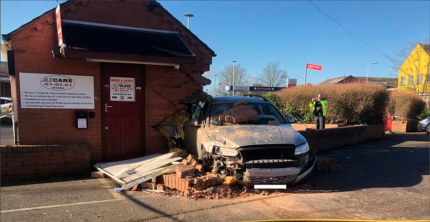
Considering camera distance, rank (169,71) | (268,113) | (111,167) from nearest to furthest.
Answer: (111,167) < (268,113) < (169,71)

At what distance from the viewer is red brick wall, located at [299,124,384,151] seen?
10188 mm

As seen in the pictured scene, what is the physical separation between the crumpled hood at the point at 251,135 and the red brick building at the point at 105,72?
2209 mm

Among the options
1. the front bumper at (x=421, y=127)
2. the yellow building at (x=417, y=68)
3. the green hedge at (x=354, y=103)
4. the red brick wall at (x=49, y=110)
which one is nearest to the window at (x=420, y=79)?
the yellow building at (x=417, y=68)

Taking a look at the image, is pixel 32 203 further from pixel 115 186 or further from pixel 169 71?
pixel 169 71

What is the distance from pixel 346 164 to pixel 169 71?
5300 mm

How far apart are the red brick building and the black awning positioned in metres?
0.02

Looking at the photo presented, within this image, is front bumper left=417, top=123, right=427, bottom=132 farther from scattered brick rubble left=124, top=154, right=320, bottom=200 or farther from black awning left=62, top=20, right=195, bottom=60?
black awning left=62, top=20, right=195, bottom=60

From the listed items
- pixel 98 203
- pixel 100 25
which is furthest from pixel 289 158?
pixel 100 25

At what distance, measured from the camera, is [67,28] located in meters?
6.71

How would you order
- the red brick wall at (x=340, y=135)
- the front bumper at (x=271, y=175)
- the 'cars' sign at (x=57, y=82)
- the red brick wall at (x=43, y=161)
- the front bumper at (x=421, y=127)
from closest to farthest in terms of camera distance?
1. the front bumper at (x=271, y=175)
2. the red brick wall at (x=43, y=161)
3. the 'cars' sign at (x=57, y=82)
4. the red brick wall at (x=340, y=135)
5. the front bumper at (x=421, y=127)

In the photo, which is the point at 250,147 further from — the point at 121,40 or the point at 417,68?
the point at 417,68

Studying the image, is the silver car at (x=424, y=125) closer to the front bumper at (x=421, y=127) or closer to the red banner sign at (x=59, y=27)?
the front bumper at (x=421, y=127)

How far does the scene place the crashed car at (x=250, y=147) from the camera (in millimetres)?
5254

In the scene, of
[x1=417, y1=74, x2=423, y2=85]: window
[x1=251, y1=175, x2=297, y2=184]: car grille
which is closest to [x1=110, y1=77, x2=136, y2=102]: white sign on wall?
[x1=251, y1=175, x2=297, y2=184]: car grille
